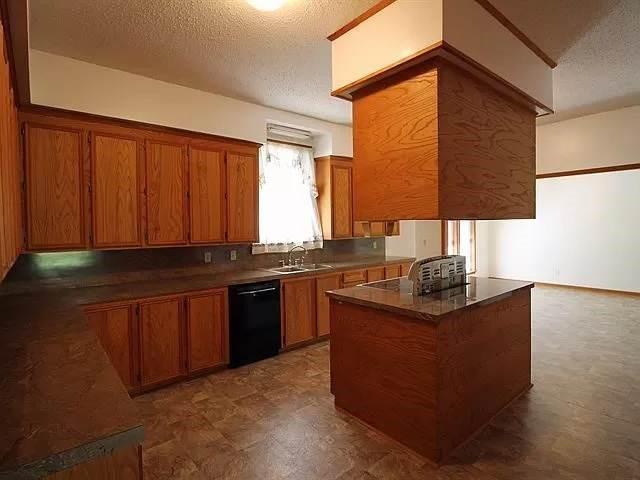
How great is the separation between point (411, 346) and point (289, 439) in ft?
3.38

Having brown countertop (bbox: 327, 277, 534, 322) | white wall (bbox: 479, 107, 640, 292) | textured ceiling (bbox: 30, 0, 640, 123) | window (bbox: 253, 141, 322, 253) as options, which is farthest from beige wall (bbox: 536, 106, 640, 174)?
window (bbox: 253, 141, 322, 253)

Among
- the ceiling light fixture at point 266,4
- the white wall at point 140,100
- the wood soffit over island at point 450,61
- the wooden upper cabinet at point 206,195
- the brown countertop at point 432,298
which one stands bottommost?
the brown countertop at point 432,298

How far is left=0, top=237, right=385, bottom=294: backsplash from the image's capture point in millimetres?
2908

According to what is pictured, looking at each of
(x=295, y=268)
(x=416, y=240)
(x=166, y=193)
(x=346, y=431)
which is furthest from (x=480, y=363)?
(x=416, y=240)

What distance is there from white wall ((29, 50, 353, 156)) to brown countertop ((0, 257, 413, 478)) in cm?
184

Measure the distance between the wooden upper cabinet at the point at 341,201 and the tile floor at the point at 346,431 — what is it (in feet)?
6.34

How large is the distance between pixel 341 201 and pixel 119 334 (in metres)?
3.14

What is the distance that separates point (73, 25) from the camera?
2502 mm

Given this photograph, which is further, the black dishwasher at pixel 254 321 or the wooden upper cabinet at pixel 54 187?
the black dishwasher at pixel 254 321

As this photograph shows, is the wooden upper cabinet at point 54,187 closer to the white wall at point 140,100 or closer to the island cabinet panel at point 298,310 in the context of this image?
the white wall at point 140,100

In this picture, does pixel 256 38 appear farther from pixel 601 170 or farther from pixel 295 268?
pixel 601 170

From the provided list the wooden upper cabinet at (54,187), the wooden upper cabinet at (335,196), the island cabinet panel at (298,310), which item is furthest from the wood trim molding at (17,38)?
the wooden upper cabinet at (335,196)

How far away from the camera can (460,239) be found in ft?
26.8

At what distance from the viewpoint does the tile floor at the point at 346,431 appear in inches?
79.1
